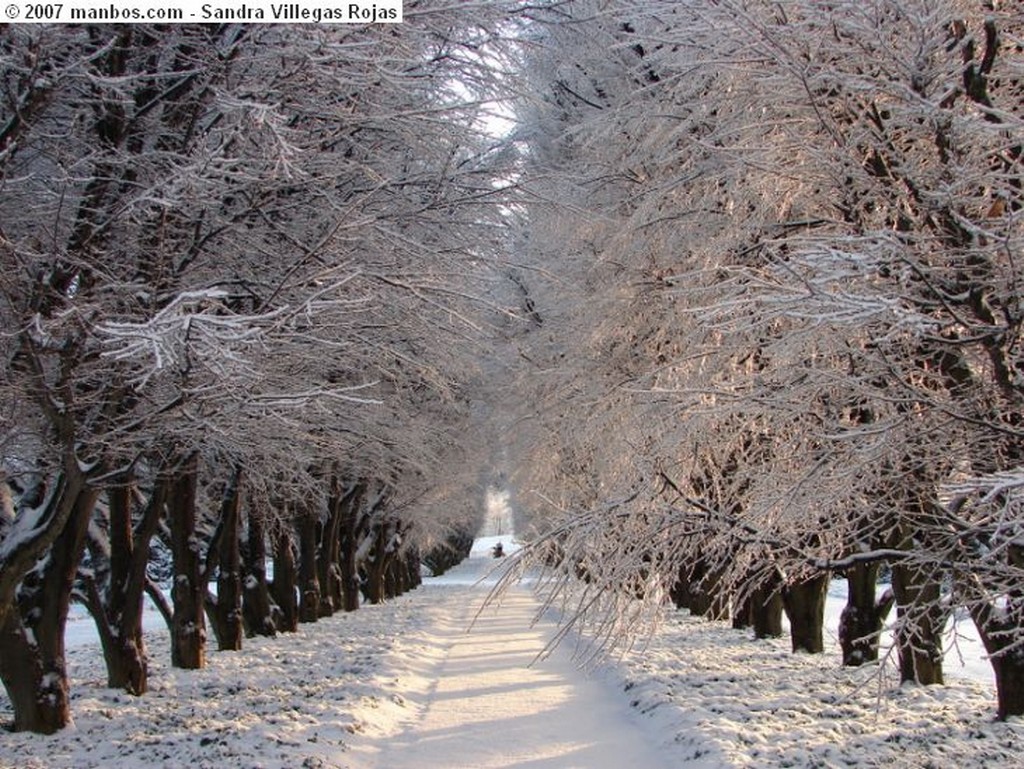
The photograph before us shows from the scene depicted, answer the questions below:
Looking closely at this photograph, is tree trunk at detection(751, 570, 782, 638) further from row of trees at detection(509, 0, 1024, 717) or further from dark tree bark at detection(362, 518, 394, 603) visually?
dark tree bark at detection(362, 518, 394, 603)

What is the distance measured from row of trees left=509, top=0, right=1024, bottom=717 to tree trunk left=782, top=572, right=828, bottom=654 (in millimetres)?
2065

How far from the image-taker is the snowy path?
7359 millimetres

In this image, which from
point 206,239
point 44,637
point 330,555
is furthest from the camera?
point 330,555

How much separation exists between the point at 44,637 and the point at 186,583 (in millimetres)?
3889

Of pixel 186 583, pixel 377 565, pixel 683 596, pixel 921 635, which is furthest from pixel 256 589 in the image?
pixel 377 565

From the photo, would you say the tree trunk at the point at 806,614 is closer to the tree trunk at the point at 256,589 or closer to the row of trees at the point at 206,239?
the row of trees at the point at 206,239

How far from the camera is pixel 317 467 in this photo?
664 inches

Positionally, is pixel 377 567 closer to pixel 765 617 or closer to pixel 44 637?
A: pixel 765 617

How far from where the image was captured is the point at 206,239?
566 cm

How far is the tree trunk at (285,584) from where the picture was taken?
56.0ft

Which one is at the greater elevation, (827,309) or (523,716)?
(827,309)

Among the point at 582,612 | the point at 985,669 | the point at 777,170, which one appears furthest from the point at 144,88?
the point at 985,669

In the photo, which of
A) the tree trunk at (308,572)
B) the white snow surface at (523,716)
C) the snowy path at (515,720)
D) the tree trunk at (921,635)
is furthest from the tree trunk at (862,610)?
the tree trunk at (308,572)

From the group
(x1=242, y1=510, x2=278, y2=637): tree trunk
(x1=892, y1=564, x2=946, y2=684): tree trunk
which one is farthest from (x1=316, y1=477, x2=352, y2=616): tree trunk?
(x1=892, y1=564, x2=946, y2=684): tree trunk
